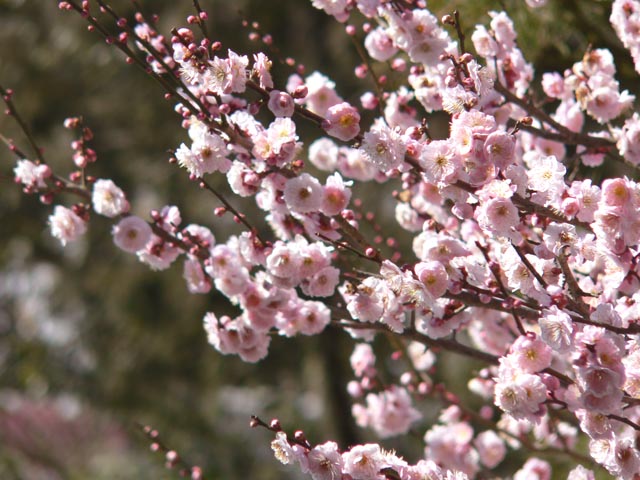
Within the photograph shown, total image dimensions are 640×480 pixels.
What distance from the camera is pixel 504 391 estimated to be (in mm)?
1570

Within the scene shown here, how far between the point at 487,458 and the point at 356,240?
1.27m

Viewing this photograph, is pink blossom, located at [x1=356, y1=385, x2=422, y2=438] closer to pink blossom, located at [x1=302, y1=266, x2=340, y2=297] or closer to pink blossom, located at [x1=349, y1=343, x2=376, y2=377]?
pink blossom, located at [x1=349, y1=343, x2=376, y2=377]

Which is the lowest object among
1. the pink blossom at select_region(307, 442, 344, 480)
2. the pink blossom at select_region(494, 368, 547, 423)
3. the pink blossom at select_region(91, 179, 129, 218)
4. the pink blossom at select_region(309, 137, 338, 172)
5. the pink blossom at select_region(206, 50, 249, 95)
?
the pink blossom at select_region(307, 442, 344, 480)

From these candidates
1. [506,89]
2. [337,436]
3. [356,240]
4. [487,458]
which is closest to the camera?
[356,240]

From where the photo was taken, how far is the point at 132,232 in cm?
198

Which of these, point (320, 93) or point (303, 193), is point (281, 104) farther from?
point (320, 93)

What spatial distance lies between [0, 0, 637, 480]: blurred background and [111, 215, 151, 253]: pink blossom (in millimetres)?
4418

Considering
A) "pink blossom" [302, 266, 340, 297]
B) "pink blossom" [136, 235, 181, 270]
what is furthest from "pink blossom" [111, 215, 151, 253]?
"pink blossom" [302, 266, 340, 297]

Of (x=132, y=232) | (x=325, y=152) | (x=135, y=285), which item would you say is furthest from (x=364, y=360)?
(x=135, y=285)

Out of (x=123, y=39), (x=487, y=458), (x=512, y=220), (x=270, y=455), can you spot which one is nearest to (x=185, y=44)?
(x=123, y=39)

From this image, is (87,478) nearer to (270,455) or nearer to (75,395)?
(75,395)

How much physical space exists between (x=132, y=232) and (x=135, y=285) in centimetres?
546

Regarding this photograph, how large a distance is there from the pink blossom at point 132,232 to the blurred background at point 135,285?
442 centimetres

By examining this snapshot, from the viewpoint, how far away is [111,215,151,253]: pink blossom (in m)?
1.97
